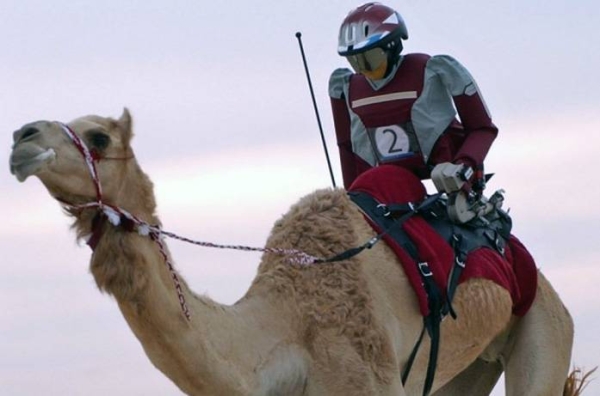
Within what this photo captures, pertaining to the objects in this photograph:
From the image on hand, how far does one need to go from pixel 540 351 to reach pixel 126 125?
388 cm

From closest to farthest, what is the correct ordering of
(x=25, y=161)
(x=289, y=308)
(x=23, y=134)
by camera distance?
1. (x=25, y=161)
2. (x=23, y=134)
3. (x=289, y=308)

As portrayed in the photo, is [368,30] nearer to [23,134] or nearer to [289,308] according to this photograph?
[289,308]

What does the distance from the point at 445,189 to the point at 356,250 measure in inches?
37.9

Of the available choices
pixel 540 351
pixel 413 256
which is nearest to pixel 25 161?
pixel 413 256

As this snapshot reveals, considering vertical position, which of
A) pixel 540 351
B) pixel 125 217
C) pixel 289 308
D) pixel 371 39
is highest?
pixel 371 39

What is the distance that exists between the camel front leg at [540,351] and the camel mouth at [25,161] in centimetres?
443

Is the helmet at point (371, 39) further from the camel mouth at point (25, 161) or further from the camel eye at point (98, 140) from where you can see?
the camel mouth at point (25, 161)

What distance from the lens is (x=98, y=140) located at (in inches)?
294

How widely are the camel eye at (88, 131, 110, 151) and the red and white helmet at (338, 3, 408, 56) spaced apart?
2.66 metres

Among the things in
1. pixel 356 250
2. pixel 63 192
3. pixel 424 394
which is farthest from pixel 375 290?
pixel 63 192

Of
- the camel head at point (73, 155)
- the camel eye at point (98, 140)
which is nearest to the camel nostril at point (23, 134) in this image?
the camel head at point (73, 155)

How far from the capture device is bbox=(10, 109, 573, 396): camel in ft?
24.6

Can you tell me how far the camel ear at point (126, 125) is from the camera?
764 centimetres

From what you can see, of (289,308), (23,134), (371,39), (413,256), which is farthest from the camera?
(371,39)
